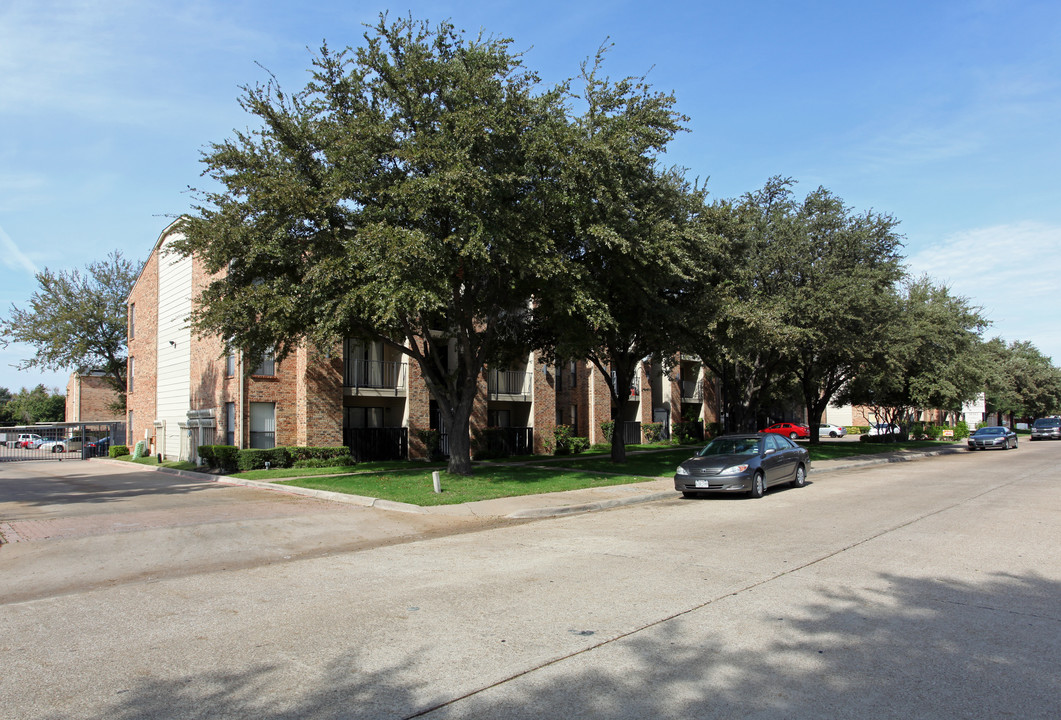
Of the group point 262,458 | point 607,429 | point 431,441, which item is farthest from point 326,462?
point 607,429

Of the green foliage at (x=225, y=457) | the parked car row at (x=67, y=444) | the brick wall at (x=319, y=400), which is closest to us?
the green foliage at (x=225, y=457)

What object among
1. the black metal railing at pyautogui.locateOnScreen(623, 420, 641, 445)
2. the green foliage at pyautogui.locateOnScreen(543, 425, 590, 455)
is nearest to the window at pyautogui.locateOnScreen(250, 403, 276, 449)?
the green foliage at pyautogui.locateOnScreen(543, 425, 590, 455)

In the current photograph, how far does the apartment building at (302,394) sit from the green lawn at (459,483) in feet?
17.1

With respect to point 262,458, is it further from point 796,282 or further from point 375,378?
point 796,282

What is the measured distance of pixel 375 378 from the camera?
28.7 meters

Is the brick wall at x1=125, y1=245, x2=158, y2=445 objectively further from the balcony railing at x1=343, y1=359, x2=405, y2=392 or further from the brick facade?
the brick facade

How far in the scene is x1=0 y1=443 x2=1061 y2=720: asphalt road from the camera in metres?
4.23

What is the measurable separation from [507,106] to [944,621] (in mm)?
12974

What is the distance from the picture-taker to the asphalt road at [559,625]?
4.23m

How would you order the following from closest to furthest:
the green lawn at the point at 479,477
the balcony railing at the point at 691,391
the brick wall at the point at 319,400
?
1. the green lawn at the point at 479,477
2. the brick wall at the point at 319,400
3. the balcony railing at the point at 691,391

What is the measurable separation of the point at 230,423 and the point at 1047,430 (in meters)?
54.4

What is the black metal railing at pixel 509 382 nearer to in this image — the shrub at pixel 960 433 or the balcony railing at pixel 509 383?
the balcony railing at pixel 509 383

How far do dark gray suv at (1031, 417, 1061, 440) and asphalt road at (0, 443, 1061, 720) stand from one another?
48960 millimetres

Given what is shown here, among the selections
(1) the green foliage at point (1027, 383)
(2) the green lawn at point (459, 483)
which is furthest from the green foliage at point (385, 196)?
(1) the green foliage at point (1027, 383)
